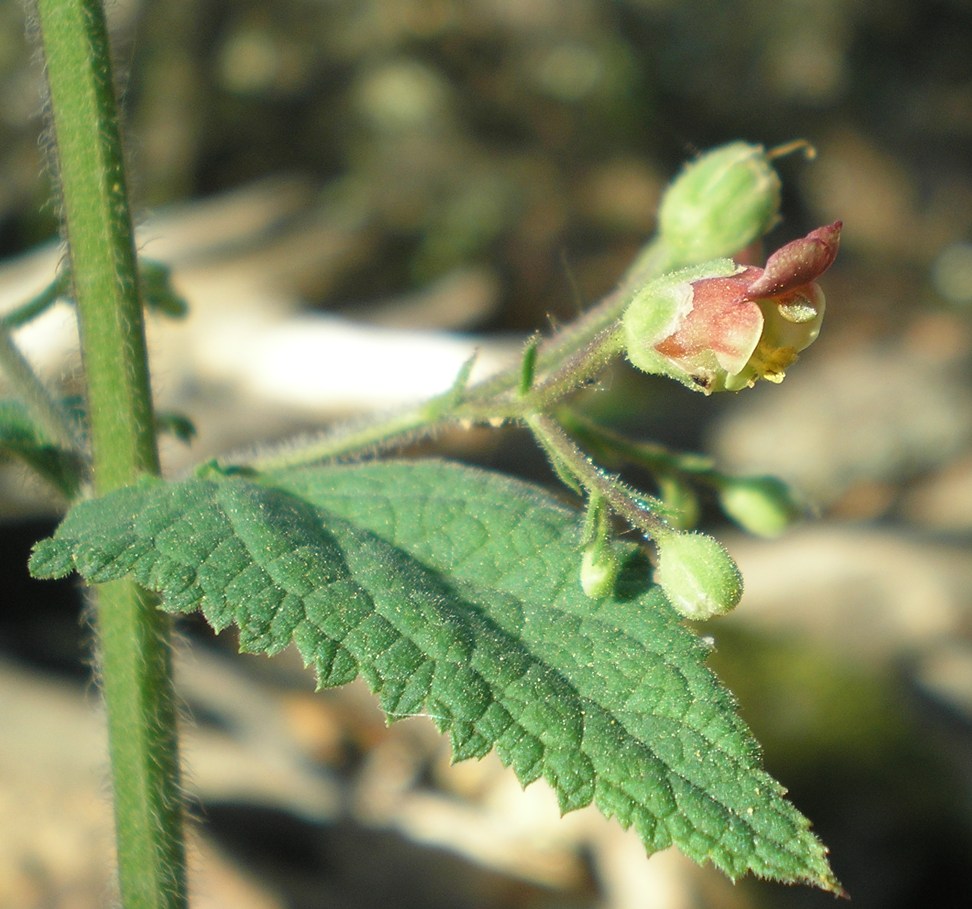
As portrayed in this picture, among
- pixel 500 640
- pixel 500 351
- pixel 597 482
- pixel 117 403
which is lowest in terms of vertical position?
pixel 500 640

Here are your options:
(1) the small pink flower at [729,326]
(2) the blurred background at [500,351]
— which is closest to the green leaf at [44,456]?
(2) the blurred background at [500,351]

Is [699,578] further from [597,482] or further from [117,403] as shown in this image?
[117,403]

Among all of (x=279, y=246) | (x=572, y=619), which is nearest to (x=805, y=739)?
(x=572, y=619)

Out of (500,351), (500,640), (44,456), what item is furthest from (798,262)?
A: (500,351)

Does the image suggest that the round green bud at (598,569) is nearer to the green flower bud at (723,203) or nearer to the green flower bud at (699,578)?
the green flower bud at (699,578)

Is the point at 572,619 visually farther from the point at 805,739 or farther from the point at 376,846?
the point at 805,739

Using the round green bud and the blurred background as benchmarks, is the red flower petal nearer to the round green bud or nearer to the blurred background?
the round green bud

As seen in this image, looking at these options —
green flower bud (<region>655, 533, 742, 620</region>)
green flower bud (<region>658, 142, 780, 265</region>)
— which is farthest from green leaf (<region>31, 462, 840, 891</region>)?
green flower bud (<region>658, 142, 780, 265</region>)
